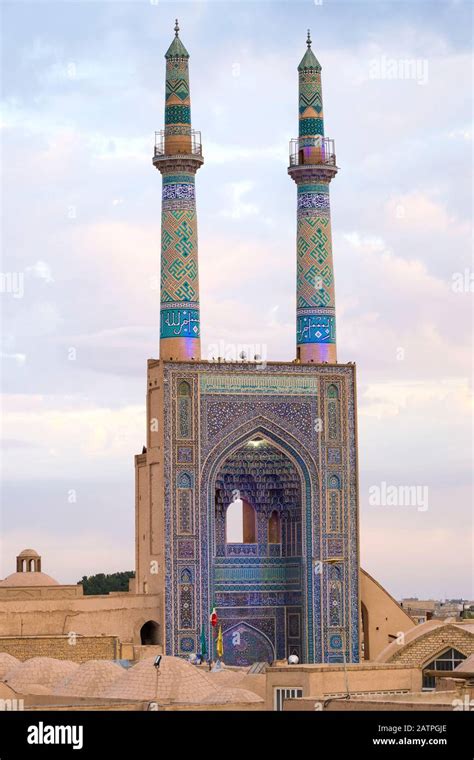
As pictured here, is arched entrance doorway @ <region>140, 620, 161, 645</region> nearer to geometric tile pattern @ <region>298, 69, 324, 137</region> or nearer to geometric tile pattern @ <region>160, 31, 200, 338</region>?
geometric tile pattern @ <region>160, 31, 200, 338</region>

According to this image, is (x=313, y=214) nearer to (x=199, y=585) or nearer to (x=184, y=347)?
(x=184, y=347)

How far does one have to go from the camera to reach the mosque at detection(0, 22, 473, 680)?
41.9 meters

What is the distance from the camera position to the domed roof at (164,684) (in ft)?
104

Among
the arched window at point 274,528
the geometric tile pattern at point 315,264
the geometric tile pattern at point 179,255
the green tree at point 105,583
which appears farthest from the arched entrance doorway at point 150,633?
the green tree at point 105,583

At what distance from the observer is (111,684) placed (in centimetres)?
3278

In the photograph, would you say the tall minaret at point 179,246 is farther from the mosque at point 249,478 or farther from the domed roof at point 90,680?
the domed roof at point 90,680

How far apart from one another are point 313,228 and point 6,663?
38.1ft

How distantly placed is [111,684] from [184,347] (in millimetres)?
10987

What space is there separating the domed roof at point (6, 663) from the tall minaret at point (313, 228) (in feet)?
31.7

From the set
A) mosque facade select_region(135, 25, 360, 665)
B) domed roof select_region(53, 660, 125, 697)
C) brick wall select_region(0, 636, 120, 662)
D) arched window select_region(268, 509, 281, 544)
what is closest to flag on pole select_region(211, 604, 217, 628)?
mosque facade select_region(135, 25, 360, 665)

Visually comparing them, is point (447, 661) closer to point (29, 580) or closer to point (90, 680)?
point (90, 680)

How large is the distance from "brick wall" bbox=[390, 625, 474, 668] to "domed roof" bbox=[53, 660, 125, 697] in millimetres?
5195
